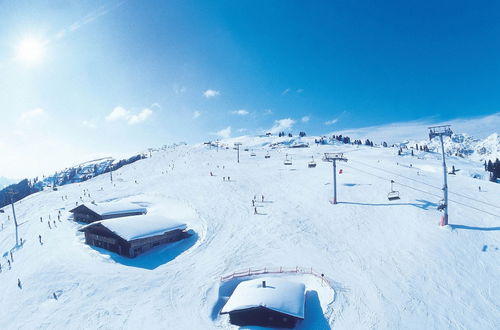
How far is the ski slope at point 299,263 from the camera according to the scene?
19.3 meters

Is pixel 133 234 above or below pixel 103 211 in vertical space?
below

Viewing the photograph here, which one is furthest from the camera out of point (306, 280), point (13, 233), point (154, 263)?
point (13, 233)

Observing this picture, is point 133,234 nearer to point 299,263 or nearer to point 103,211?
point 103,211

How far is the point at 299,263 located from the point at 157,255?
1400 centimetres

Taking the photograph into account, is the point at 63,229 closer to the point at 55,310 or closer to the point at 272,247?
the point at 55,310

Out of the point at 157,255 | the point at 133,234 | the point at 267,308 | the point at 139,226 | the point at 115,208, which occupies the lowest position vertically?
the point at 267,308

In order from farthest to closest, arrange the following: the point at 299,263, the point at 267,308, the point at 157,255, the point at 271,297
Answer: the point at 157,255 → the point at 299,263 → the point at 271,297 → the point at 267,308

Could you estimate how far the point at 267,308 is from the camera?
58.7 ft

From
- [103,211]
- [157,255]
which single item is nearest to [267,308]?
[157,255]

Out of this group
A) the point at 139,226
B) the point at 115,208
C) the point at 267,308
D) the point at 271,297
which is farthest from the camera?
the point at 115,208

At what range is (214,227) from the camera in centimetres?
3497

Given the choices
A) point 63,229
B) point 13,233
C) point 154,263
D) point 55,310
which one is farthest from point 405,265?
point 13,233

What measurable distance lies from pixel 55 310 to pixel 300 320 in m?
16.7

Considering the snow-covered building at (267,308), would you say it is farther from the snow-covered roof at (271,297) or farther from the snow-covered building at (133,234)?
the snow-covered building at (133,234)
